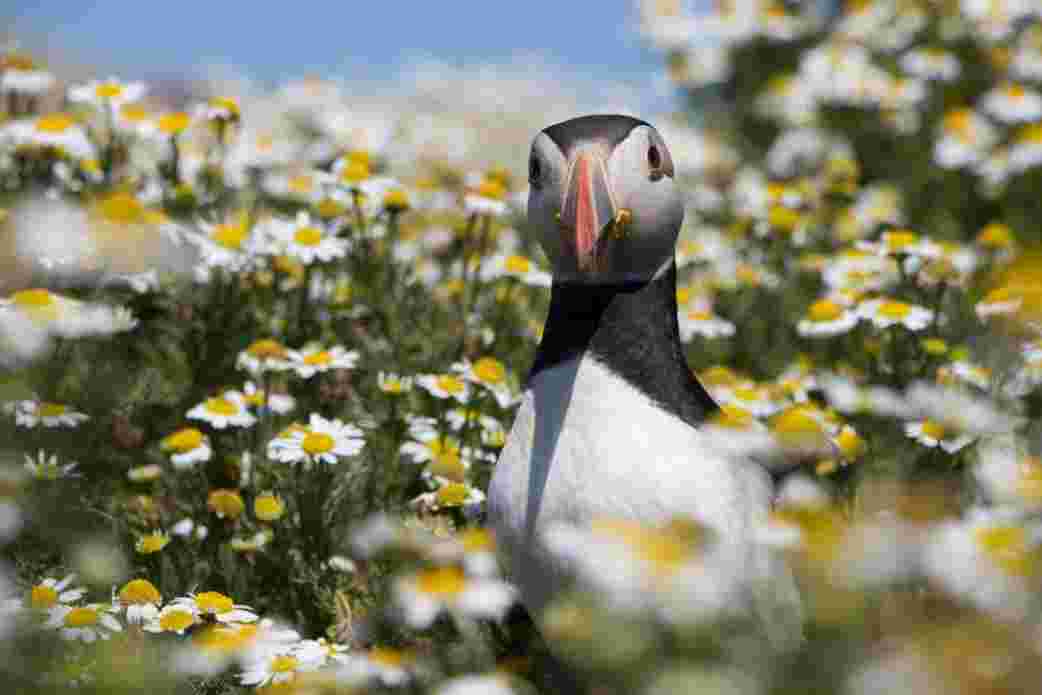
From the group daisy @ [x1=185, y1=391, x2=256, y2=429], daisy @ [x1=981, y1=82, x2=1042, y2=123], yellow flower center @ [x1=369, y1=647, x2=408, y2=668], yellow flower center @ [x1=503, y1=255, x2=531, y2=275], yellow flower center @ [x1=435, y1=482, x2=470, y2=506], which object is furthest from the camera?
daisy @ [x1=981, y1=82, x2=1042, y2=123]

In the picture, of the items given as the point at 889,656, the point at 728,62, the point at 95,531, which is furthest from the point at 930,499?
the point at 728,62

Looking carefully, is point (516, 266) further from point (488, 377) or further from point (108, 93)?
point (108, 93)

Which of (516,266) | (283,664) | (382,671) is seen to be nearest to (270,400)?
(516,266)

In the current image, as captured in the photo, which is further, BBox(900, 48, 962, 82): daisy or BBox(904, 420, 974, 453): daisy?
BBox(900, 48, 962, 82): daisy

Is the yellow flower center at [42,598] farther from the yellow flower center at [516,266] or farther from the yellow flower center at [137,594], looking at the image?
the yellow flower center at [516,266]

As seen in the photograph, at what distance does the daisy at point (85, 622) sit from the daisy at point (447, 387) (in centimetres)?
92

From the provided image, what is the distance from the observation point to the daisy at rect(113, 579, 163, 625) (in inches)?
77.8

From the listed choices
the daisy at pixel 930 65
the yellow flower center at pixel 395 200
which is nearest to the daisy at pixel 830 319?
the yellow flower center at pixel 395 200

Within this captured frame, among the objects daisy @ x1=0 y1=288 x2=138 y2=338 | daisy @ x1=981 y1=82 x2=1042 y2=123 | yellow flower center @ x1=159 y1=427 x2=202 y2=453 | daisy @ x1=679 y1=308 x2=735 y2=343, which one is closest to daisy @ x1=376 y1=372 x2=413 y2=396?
yellow flower center @ x1=159 y1=427 x2=202 y2=453

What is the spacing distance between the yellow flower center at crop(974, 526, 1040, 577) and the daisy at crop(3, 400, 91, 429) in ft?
6.51

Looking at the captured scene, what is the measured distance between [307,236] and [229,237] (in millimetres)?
188

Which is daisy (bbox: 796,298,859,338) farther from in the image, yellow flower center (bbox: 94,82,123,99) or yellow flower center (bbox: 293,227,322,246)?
yellow flower center (bbox: 94,82,123,99)

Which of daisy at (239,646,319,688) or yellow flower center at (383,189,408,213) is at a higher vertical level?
yellow flower center at (383,189,408,213)

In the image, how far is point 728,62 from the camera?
834 cm
